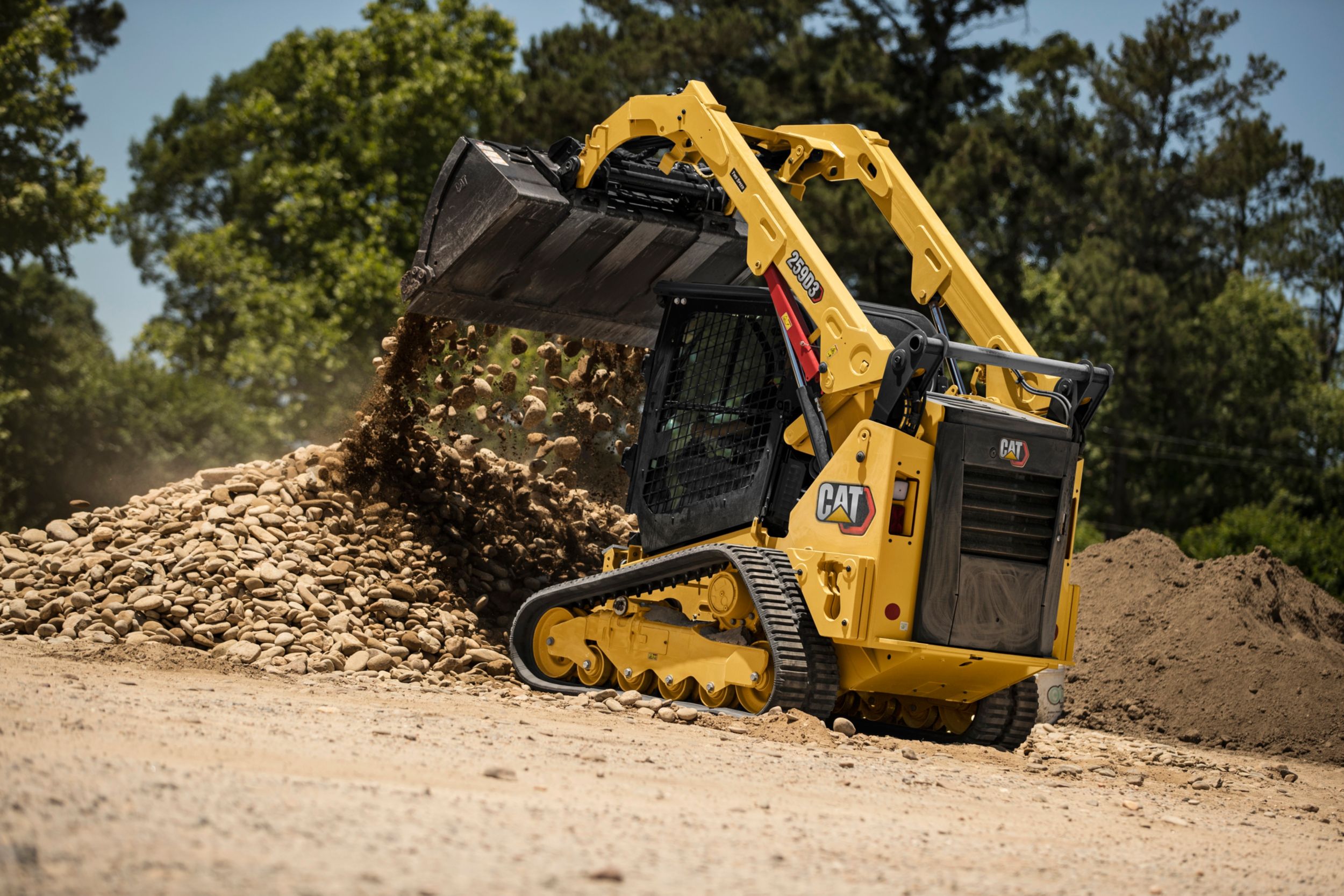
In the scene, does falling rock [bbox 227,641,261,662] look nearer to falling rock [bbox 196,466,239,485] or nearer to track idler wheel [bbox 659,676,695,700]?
track idler wheel [bbox 659,676,695,700]

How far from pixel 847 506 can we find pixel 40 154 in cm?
2758

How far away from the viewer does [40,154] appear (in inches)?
1168

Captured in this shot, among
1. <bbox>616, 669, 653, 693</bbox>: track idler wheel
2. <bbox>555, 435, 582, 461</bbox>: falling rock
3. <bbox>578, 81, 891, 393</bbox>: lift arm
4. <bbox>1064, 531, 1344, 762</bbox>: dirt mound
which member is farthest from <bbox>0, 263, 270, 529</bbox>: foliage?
<bbox>616, 669, 653, 693</bbox>: track idler wheel

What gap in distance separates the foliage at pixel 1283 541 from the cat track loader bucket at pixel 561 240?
15.8 meters

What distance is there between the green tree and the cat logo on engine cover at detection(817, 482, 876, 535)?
25.3m

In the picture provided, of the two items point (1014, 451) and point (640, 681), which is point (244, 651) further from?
point (1014, 451)

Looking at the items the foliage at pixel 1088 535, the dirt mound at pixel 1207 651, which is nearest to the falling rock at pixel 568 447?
the dirt mound at pixel 1207 651

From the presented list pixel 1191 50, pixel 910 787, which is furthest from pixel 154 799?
pixel 1191 50

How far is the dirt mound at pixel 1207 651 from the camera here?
36.0 feet

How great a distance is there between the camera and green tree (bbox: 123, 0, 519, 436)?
32.2 metres

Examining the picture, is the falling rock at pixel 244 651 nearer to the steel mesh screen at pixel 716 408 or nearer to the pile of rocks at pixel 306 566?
the pile of rocks at pixel 306 566

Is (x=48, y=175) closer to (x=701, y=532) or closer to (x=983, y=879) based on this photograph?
(x=701, y=532)

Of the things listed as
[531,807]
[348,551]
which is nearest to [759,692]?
[531,807]

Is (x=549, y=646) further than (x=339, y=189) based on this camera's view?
No
